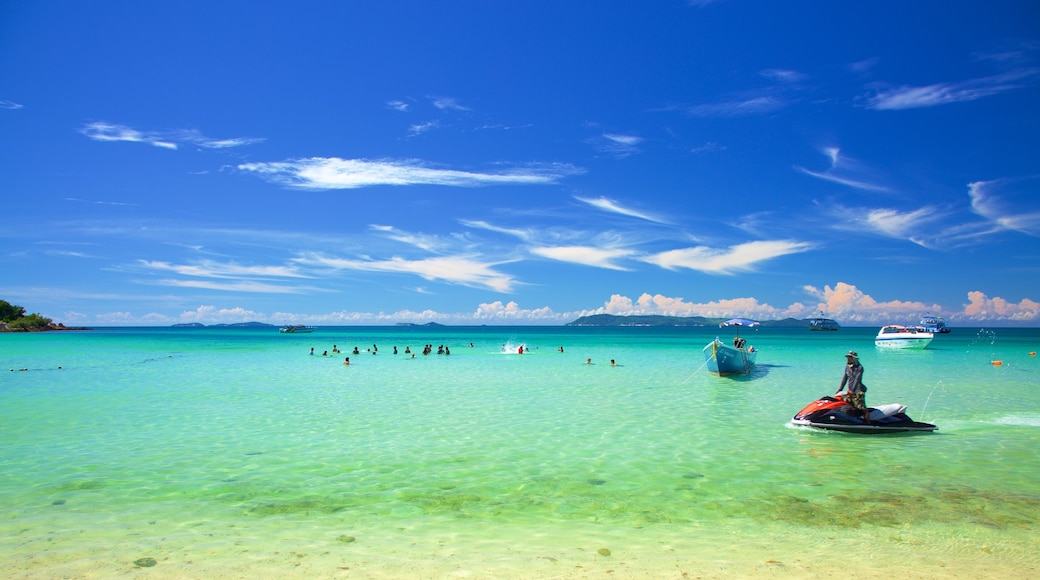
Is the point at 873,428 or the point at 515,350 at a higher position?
the point at 515,350

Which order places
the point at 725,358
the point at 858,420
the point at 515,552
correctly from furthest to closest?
1. the point at 725,358
2. the point at 858,420
3. the point at 515,552

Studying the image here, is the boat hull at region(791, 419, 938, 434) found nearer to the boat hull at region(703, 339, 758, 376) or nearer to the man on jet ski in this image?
the man on jet ski

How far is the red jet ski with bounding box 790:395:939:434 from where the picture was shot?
45.8ft

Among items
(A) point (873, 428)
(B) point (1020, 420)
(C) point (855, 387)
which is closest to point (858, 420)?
(A) point (873, 428)

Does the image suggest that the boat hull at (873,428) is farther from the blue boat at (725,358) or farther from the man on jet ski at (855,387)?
the blue boat at (725,358)

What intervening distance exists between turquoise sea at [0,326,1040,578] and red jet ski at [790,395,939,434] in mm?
348

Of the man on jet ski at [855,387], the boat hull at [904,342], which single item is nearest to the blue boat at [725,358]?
the man on jet ski at [855,387]

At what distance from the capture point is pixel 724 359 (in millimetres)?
28906

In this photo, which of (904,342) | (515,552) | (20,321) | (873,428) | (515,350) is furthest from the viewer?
(20,321)

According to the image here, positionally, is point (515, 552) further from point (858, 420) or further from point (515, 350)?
point (515, 350)

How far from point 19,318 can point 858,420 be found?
7333 inches

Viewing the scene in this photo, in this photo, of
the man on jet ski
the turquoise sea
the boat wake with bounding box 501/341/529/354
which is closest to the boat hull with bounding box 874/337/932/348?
the boat wake with bounding box 501/341/529/354

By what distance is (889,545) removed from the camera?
6883 millimetres

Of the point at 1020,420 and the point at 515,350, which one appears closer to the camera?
the point at 1020,420
